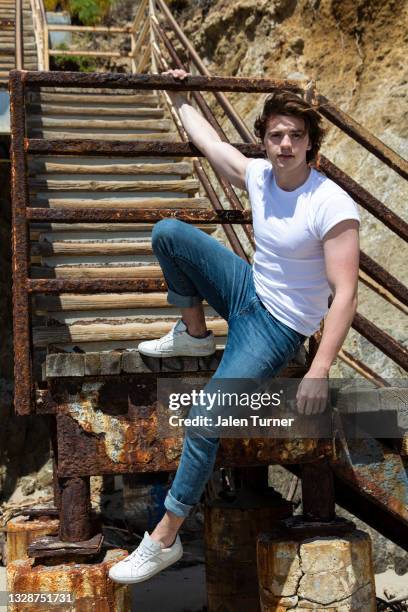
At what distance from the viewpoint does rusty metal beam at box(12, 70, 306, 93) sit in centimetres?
354

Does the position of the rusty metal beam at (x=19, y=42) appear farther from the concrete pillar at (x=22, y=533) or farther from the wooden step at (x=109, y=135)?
the concrete pillar at (x=22, y=533)

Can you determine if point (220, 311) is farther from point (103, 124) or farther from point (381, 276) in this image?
point (103, 124)

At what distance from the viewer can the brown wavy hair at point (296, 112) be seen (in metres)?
3.02

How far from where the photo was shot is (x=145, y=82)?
3.64 metres

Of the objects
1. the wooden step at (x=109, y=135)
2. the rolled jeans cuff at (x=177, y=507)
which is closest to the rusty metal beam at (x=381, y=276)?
the rolled jeans cuff at (x=177, y=507)

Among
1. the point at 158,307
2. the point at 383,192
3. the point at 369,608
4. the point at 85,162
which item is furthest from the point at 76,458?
the point at 383,192

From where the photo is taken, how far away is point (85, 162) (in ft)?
23.2

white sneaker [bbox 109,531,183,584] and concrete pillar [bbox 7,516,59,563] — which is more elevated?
concrete pillar [bbox 7,516,59,563]

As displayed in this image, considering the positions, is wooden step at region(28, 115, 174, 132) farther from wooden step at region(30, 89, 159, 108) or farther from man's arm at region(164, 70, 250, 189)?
man's arm at region(164, 70, 250, 189)

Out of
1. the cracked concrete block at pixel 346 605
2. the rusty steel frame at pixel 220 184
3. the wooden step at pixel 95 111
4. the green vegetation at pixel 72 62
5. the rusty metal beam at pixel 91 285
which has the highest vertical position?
the green vegetation at pixel 72 62

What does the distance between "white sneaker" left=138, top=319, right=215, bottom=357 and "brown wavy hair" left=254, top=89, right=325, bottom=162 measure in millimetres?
898

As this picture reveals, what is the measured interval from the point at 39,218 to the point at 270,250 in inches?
43.1

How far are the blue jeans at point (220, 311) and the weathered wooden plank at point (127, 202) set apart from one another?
2.91 metres

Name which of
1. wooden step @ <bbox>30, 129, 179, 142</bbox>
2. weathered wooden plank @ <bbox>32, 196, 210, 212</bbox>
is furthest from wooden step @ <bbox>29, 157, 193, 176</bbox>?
wooden step @ <bbox>30, 129, 179, 142</bbox>
